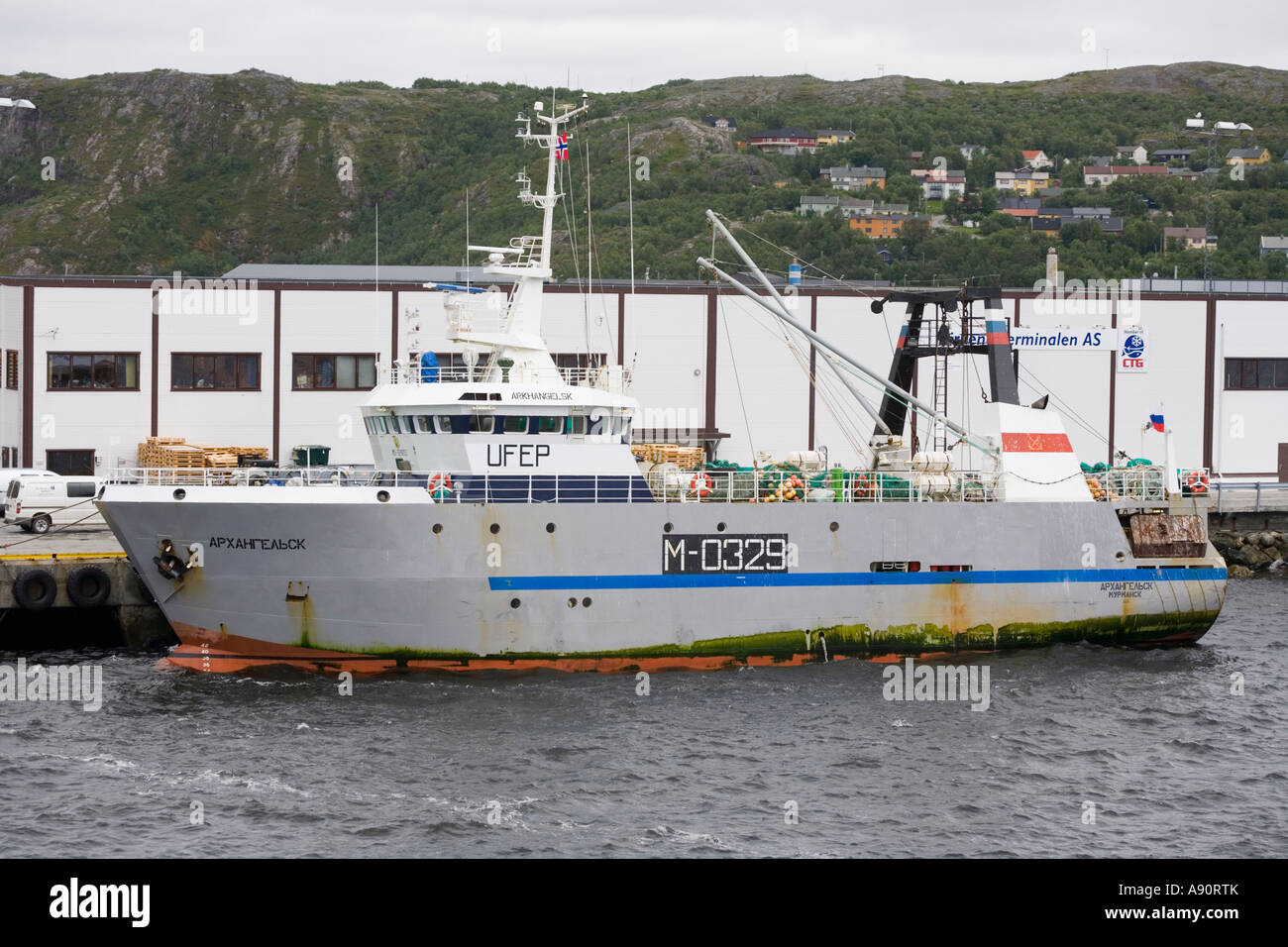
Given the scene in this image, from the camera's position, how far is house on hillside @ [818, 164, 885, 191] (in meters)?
117

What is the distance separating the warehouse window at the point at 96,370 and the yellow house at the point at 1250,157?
109472 millimetres

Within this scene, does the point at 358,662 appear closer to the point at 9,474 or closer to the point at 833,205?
the point at 9,474

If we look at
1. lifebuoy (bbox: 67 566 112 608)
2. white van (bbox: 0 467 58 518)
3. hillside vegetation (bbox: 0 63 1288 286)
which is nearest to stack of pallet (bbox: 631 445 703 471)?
lifebuoy (bbox: 67 566 112 608)

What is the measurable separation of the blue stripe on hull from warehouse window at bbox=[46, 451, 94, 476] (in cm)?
2258

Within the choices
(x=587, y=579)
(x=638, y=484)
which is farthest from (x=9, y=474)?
(x=638, y=484)

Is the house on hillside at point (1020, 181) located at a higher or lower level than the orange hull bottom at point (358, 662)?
higher

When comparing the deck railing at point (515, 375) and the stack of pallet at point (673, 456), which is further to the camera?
the stack of pallet at point (673, 456)

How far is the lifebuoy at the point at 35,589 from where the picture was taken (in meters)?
28.3

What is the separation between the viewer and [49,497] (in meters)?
35.8

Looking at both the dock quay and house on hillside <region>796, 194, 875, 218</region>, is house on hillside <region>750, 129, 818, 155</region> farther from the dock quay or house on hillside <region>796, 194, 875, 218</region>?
the dock quay

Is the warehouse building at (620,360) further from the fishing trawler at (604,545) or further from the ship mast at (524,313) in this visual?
the ship mast at (524,313)

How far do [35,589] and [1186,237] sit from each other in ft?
304

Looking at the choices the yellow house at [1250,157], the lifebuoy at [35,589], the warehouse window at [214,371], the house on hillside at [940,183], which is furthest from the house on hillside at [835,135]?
the lifebuoy at [35,589]

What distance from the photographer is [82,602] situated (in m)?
28.8
